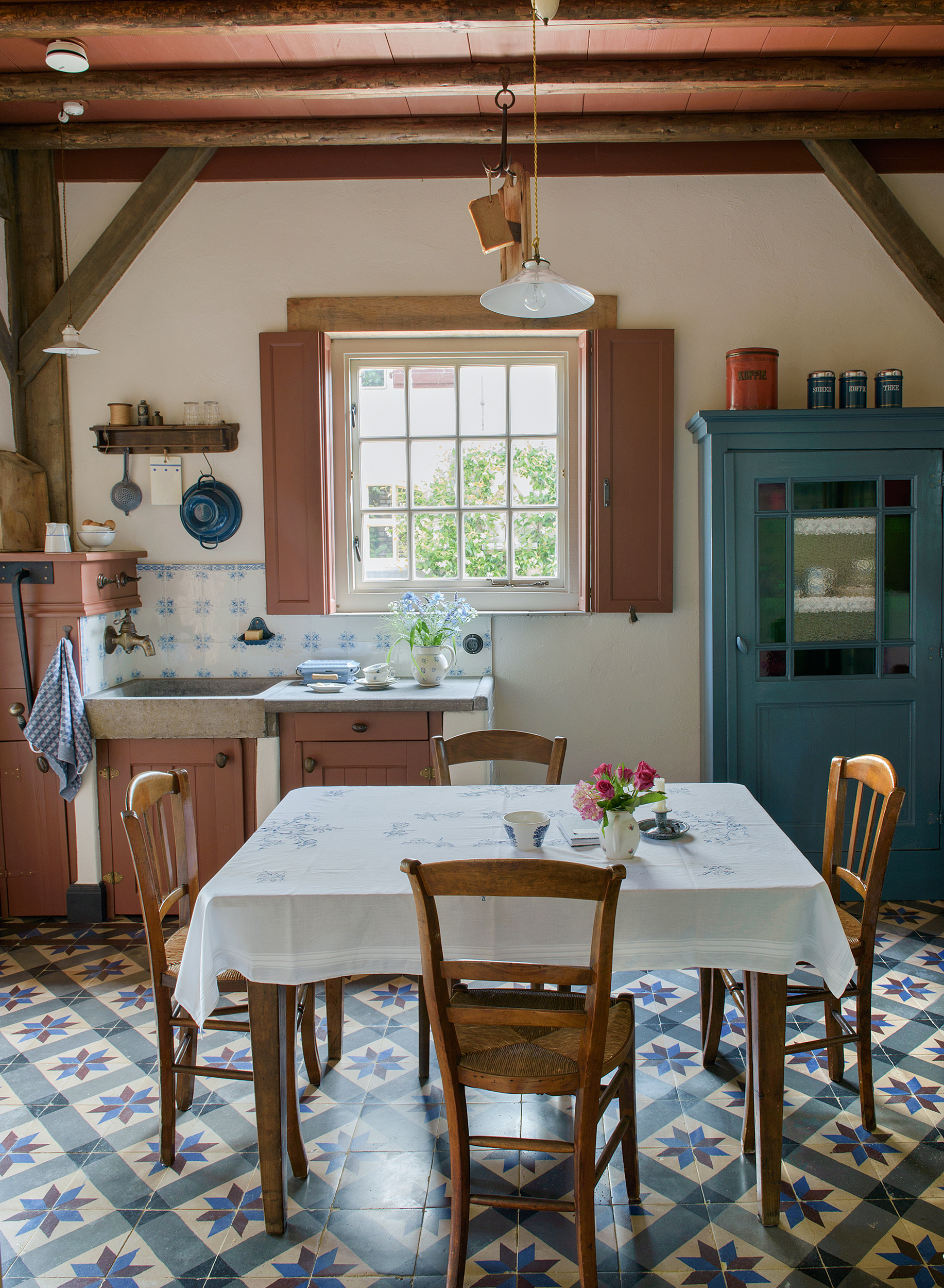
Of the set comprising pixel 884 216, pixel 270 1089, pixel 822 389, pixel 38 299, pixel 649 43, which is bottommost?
pixel 270 1089

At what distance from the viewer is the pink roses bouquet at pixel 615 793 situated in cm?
217

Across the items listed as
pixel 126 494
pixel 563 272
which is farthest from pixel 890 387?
pixel 126 494

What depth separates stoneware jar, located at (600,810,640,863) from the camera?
218 centimetres

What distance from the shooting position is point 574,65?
139 inches

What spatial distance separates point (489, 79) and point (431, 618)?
215 cm

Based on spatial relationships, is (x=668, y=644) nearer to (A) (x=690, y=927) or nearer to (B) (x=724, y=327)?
(B) (x=724, y=327)

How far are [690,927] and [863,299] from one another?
3.36 metres

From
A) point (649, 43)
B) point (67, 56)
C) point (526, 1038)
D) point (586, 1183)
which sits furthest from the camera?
point (649, 43)

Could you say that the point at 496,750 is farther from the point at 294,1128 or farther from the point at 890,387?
the point at 890,387

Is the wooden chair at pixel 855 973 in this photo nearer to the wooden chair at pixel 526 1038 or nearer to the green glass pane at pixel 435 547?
the wooden chair at pixel 526 1038

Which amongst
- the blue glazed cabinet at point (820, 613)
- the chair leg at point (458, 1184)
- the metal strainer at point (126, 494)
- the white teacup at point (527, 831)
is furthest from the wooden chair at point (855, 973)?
the metal strainer at point (126, 494)

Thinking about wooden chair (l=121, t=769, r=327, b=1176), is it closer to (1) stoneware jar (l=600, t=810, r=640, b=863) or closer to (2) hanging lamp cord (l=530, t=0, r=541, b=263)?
(1) stoneware jar (l=600, t=810, r=640, b=863)

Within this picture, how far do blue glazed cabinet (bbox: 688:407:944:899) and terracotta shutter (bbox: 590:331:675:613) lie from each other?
31cm

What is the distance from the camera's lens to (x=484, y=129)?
393 centimetres
